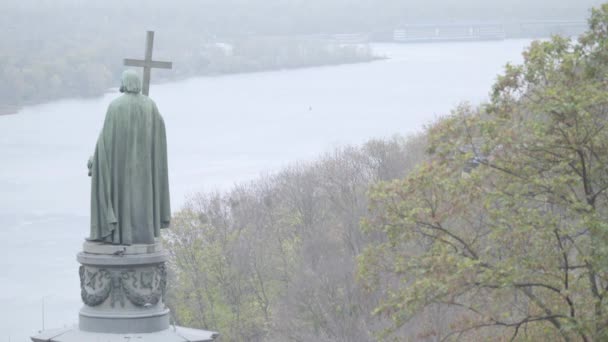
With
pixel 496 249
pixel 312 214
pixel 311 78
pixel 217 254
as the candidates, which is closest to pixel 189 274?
pixel 217 254

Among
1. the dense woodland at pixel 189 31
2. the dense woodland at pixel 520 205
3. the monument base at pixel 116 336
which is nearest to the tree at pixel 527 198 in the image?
the dense woodland at pixel 520 205

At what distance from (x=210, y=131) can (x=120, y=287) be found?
13650cm

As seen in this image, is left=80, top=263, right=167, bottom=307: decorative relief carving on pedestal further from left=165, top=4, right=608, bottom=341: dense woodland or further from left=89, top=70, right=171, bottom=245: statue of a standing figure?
left=165, top=4, right=608, bottom=341: dense woodland

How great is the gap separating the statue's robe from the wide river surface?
40903 millimetres

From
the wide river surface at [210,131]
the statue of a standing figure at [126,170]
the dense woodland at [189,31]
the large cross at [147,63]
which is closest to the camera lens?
the statue of a standing figure at [126,170]

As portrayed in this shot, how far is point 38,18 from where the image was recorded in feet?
460

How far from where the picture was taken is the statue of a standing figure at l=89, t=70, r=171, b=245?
1386cm

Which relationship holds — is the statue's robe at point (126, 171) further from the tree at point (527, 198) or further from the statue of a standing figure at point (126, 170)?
the tree at point (527, 198)

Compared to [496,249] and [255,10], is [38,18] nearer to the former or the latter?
[255,10]

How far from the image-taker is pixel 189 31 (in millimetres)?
151625

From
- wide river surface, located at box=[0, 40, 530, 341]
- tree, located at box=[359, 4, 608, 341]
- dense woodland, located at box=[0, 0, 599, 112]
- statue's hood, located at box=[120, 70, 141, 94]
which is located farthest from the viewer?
dense woodland, located at box=[0, 0, 599, 112]

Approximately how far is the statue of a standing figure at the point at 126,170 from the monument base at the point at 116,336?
3.12ft

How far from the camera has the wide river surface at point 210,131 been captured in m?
75.7

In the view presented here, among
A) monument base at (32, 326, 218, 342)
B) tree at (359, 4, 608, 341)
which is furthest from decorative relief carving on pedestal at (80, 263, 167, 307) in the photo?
tree at (359, 4, 608, 341)
